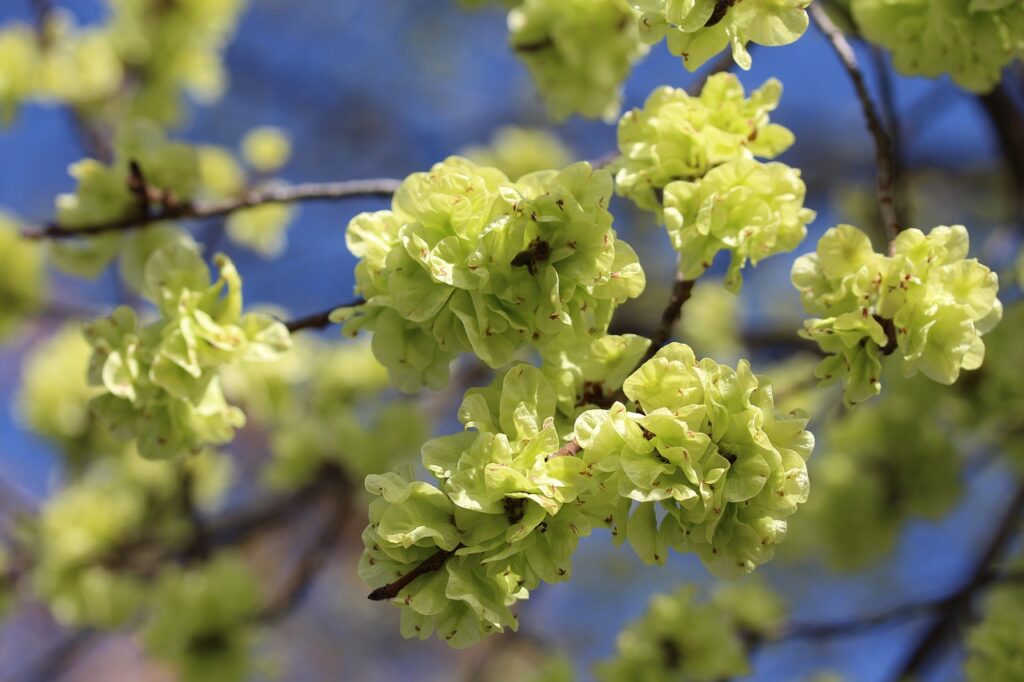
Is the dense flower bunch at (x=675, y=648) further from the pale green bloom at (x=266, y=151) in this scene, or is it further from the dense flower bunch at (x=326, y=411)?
the pale green bloom at (x=266, y=151)

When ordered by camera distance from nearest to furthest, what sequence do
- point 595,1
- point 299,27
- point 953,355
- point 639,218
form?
point 953,355 → point 595,1 → point 639,218 → point 299,27

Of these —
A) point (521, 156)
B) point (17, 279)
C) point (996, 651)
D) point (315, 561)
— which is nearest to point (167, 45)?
point (17, 279)

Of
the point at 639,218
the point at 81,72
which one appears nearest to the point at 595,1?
the point at 81,72

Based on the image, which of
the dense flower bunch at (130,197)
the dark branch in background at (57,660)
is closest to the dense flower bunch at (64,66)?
the dense flower bunch at (130,197)

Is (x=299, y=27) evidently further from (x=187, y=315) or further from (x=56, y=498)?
(x=187, y=315)

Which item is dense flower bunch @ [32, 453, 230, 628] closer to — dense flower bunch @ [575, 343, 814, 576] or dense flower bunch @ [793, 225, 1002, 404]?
dense flower bunch @ [575, 343, 814, 576]

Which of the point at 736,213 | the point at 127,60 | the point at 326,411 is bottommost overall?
the point at 326,411

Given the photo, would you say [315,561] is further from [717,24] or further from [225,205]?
[717,24]
